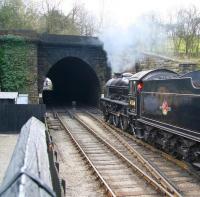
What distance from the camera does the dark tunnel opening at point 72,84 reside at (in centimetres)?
3291

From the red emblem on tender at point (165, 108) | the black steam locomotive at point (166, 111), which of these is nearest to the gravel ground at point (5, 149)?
the black steam locomotive at point (166, 111)

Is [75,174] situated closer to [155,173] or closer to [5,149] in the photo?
[155,173]

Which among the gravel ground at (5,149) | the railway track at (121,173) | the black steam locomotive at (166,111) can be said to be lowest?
the railway track at (121,173)

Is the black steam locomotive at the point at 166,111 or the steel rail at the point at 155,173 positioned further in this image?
the black steam locomotive at the point at 166,111

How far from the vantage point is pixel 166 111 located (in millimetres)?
11336

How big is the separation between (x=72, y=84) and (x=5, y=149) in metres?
27.1

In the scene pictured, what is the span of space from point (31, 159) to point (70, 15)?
46.6 meters

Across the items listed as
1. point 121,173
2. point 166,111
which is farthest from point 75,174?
point 166,111

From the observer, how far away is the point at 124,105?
16.9 metres

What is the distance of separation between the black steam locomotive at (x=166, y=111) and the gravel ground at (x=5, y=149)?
4.70m

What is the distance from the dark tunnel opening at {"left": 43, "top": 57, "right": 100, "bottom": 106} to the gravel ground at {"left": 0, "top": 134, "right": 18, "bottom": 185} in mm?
14438

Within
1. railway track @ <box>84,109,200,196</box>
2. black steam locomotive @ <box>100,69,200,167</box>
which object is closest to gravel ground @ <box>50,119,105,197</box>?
railway track @ <box>84,109,200,196</box>

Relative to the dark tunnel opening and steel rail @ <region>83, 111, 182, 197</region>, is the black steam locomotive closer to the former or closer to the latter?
steel rail @ <region>83, 111, 182, 197</region>

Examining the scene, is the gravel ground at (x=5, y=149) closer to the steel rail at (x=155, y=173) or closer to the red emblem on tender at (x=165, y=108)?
the steel rail at (x=155, y=173)
